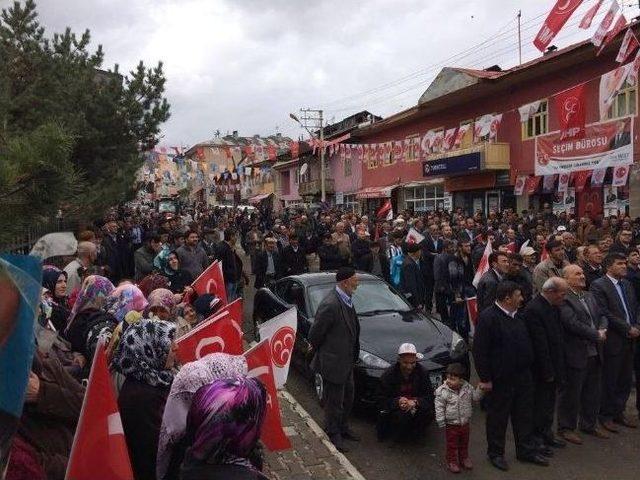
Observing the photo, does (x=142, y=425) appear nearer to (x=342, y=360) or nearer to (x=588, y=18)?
(x=342, y=360)

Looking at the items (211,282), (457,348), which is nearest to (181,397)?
(211,282)

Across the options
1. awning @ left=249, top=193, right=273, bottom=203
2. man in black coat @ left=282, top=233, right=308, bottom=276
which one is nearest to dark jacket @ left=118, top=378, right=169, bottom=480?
man in black coat @ left=282, top=233, right=308, bottom=276

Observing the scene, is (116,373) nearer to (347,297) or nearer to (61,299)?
(61,299)

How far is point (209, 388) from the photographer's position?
2.30m

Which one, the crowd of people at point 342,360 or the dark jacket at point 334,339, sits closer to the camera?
the crowd of people at point 342,360

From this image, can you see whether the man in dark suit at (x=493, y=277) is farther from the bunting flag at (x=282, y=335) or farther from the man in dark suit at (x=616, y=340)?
the bunting flag at (x=282, y=335)

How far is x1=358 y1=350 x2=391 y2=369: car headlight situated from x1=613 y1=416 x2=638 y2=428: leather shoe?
8.20 ft

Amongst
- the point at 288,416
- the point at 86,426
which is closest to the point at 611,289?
the point at 288,416

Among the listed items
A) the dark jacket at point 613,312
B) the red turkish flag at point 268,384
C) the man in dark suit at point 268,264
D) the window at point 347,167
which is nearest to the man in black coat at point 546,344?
the dark jacket at point 613,312

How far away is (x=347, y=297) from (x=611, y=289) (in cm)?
279

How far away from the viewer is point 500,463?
16.7ft

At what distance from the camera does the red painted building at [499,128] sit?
19.4m

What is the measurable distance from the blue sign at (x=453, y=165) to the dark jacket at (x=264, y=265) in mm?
15037

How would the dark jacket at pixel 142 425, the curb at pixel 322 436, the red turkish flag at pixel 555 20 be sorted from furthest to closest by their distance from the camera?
the red turkish flag at pixel 555 20 → the curb at pixel 322 436 → the dark jacket at pixel 142 425
